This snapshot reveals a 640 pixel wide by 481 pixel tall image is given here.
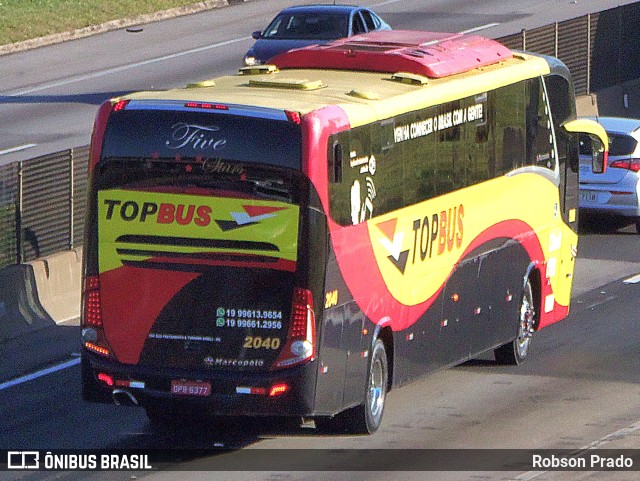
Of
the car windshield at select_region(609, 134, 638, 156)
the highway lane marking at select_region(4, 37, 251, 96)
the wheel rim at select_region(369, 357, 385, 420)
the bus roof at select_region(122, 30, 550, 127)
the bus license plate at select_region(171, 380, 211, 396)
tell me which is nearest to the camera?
the bus license plate at select_region(171, 380, 211, 396)

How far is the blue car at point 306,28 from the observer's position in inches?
1259

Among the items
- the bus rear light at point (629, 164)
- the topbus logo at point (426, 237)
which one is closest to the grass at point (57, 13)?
the bus rear light at point (629, 164)

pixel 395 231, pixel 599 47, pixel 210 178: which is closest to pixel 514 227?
pixel 395 231

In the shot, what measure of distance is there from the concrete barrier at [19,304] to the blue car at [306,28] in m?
13.1

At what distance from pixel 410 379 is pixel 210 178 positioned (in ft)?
10.3

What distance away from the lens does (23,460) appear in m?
14.0

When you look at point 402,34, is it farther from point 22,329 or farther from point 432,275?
point 22,329

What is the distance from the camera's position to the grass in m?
41.8

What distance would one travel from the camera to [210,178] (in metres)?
13.7

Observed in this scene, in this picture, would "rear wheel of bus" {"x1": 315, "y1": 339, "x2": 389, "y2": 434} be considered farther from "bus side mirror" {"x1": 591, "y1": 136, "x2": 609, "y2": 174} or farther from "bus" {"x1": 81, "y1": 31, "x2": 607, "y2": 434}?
"bus side mirror" {"x1": 591, "y1": 136, "x2": 609, "y2": 174}

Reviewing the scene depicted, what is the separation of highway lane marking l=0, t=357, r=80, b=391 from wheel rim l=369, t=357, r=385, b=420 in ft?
13.0

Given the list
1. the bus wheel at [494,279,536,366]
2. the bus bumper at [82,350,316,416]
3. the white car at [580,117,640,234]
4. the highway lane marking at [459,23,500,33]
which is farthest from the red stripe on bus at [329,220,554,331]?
the highway lane marking at [459,23,500,33]

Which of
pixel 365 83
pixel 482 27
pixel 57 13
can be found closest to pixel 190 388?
pixel 365 83

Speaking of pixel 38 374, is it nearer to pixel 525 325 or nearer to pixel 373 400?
pixel 373 400
